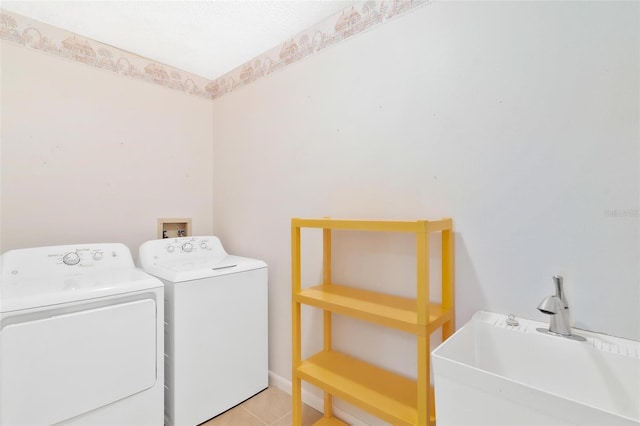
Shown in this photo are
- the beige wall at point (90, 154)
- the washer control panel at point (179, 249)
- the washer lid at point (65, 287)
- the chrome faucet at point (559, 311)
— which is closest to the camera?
the chrome faucet at point (559, 311)

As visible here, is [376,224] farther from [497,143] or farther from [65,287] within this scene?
[65,287]

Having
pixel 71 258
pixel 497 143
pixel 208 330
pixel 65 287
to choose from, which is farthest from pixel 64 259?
pixel 497 143

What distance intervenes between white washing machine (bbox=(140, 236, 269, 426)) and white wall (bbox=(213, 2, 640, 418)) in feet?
1.22

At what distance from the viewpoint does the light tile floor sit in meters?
1.55

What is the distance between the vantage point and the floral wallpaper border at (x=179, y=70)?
1454 millimetres

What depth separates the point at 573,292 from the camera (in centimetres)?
95

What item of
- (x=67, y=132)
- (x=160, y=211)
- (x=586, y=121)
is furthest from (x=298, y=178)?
(x=67, y=132)

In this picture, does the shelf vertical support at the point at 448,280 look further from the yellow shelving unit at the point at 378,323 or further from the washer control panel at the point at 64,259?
the washer control panel at the point at 64,259

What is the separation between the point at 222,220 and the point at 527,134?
2.03 metres

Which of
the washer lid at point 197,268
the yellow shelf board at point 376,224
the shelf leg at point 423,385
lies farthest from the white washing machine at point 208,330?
the shelf leg at point 423,385

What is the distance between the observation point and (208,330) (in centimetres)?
156

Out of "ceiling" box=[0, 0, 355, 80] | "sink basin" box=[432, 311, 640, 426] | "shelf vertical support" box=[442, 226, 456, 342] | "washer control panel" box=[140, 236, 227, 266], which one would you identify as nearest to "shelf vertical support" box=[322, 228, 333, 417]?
"shelf vertical support" box=[442, 226, 456, 342]

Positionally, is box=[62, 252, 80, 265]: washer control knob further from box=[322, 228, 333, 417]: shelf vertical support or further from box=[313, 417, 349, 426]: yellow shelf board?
box=[313, 417, 349, 426]: yellow shelf board

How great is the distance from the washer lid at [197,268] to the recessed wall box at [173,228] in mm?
409
